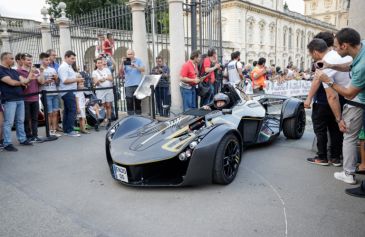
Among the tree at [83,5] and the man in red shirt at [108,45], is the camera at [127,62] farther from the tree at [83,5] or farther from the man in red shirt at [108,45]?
the tree at [83,5]

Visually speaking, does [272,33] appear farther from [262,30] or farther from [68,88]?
[68,88]

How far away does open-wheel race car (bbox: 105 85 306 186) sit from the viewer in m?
3.58

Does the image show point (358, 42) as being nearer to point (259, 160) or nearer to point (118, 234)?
point (259, 160)

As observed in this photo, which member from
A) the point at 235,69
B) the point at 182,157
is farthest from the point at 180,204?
the point at 235,69

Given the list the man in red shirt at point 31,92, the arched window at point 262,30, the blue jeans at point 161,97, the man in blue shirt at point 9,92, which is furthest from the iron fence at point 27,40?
the arched window at point 262,30

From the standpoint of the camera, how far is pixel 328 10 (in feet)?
231

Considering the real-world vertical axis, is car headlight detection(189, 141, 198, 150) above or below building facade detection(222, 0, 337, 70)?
below

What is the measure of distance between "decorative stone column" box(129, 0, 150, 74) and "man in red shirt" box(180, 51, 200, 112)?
1.95 m

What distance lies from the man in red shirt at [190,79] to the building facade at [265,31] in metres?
25.3

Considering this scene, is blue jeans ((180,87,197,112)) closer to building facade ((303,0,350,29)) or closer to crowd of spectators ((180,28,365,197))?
crowd of spectators ((180,28,365,197))

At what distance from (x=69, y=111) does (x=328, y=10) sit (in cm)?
7709

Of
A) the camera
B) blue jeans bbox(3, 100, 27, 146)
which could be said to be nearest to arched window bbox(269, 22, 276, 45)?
the camera

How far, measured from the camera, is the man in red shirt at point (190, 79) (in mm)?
7762

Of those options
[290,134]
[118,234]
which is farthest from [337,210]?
[290,134]
